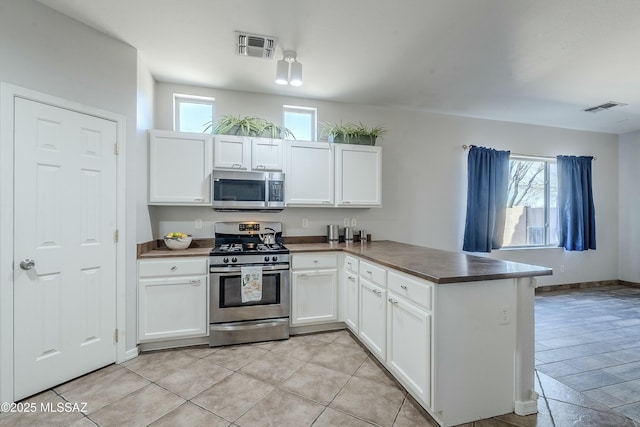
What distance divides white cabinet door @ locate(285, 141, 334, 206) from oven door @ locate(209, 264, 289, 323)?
0.86m

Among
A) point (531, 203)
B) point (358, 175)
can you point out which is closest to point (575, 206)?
point (531, 203)

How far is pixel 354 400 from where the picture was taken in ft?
6.81

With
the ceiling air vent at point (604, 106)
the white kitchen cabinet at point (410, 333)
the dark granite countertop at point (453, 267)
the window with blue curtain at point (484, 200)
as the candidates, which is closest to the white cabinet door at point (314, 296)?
the dark granite countertop at point (453, 267)

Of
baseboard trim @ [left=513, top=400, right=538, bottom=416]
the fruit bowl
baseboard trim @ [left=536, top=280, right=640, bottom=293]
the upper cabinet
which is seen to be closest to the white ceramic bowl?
the fruit bowl

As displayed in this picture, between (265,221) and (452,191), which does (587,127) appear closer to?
(452,191)

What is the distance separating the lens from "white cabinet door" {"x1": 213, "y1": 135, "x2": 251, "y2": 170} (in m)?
3.20

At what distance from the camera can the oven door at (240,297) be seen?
2902mm

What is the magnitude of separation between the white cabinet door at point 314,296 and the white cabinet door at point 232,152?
133 centimetres

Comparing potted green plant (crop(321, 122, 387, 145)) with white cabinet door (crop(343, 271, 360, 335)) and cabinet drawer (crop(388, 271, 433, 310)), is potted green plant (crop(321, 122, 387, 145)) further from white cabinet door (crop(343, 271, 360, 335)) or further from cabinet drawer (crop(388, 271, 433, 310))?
cabinet drawer (crop(388, 271, 433, 310))

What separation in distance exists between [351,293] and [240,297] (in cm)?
113

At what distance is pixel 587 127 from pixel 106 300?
7.23 metres

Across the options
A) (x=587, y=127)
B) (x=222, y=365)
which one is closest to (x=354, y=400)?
(x=222, y=365)

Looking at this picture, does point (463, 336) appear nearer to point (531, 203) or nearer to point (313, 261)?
point (313, 261)

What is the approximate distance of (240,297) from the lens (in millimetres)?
2973
